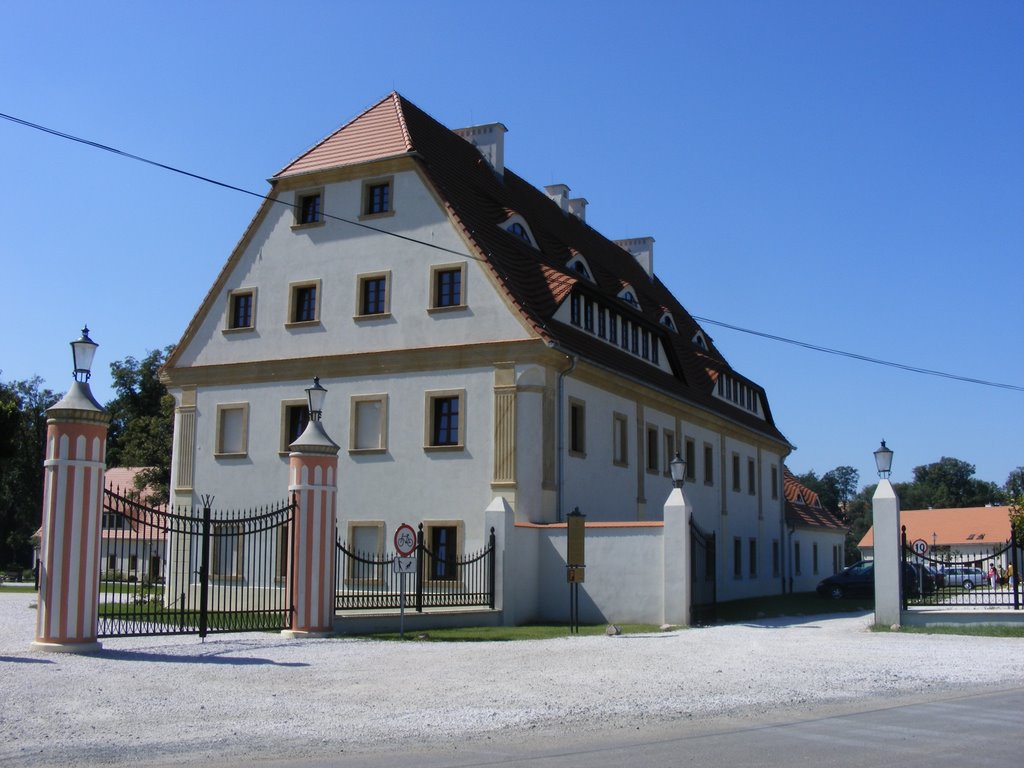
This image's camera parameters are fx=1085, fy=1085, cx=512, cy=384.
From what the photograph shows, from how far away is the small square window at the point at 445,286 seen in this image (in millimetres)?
28266

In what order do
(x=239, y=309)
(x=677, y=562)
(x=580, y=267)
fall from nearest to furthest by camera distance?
(x=677, y=562) → (x=239, y=309) → (x=580, y=267)

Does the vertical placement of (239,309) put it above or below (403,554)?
above

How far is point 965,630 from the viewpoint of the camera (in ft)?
70.3

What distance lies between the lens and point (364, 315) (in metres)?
29.3

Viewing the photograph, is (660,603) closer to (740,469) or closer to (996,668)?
(996,668)

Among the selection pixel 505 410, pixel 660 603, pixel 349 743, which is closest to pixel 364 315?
pixel 505 410

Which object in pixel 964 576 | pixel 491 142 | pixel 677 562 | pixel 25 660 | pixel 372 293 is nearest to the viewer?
pixel 25 660

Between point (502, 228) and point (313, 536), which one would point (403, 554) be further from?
point (502, 228)

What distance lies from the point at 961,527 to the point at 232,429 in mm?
69014

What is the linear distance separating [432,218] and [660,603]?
Result: 11618mm

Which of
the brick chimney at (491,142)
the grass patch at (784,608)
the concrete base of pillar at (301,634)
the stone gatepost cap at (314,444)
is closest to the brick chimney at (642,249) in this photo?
the brick chimney at (491,142)

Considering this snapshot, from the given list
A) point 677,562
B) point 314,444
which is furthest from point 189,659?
point 677,562

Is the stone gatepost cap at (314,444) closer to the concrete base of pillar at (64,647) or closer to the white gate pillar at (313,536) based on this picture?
the white gate pillar at (313,536)

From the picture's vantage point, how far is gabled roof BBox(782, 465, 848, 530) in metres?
51.7
